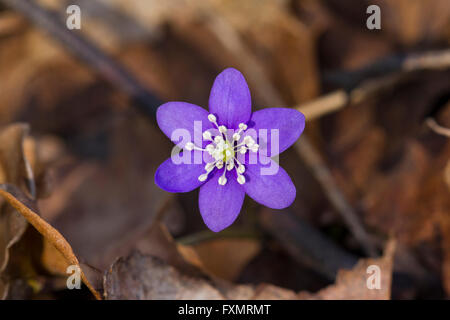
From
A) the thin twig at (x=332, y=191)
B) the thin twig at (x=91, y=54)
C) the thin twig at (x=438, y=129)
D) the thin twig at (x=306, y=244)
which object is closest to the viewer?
the thin twig at (x=438, y=129)

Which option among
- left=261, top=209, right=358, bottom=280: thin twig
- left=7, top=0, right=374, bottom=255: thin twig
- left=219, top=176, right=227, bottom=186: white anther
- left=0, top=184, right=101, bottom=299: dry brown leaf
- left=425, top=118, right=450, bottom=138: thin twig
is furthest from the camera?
left=7, top=0, right=374, bottom=255: thin twig

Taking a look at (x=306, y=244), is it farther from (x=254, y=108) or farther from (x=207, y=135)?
(x=254, y=108)

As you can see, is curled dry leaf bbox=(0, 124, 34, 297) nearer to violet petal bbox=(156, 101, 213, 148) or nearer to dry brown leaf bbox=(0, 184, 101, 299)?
dry brown leaf bbox=(0, 184, 101, 299)

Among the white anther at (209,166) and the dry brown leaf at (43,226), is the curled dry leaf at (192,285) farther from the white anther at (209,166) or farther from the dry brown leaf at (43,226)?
the white anther at (209,166)

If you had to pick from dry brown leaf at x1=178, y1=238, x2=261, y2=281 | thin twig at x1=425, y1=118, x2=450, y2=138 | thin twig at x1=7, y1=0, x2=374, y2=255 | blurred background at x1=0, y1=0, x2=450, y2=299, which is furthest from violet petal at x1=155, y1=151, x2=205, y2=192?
thin twig at x1=425, y1=118, x2=450, y2=138

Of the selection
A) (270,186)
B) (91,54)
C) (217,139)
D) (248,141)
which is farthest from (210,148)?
(91,54)

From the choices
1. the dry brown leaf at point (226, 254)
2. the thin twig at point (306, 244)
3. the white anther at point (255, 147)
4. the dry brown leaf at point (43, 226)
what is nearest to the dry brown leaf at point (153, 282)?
the dry brown leaf at point (43, 226)
